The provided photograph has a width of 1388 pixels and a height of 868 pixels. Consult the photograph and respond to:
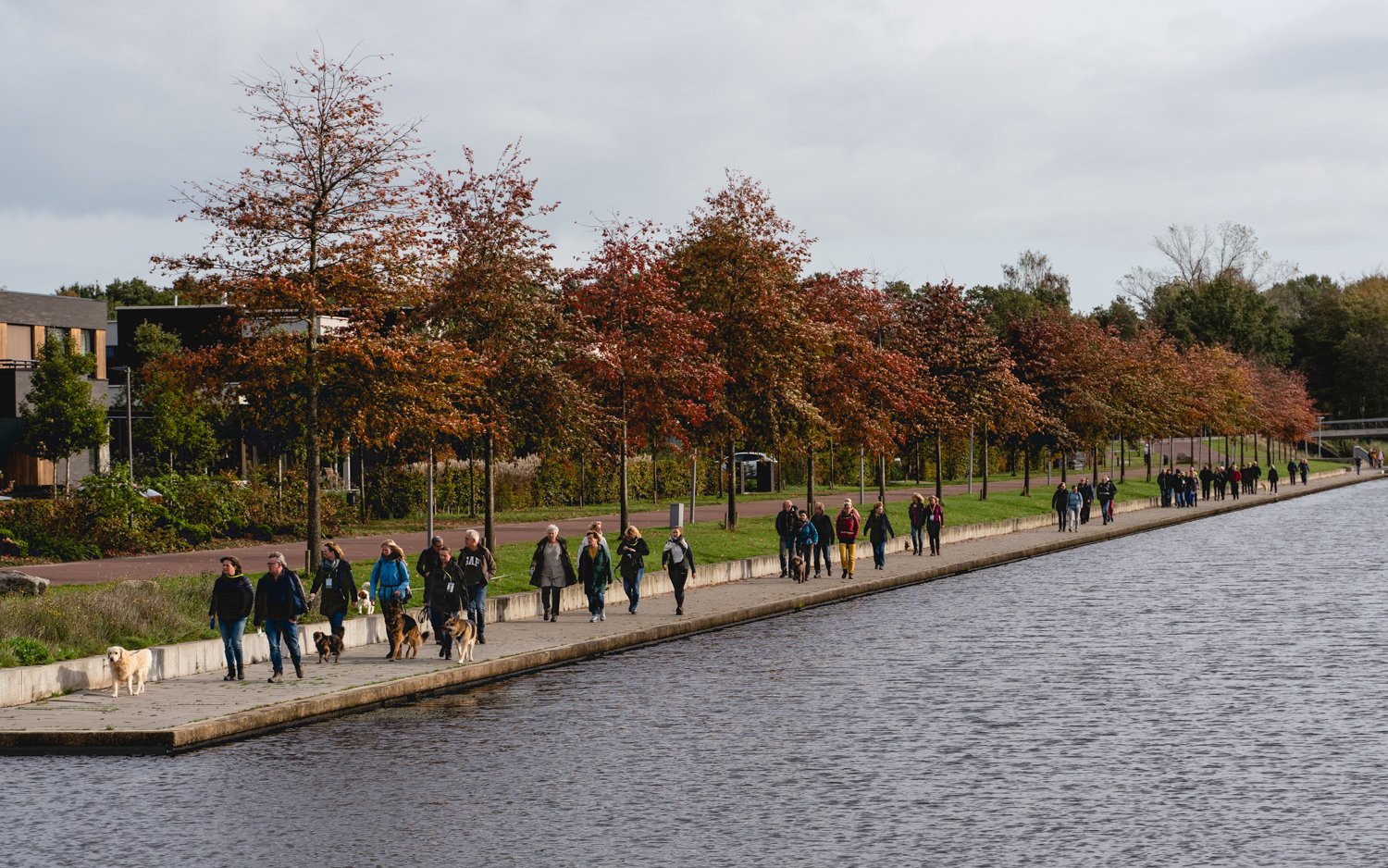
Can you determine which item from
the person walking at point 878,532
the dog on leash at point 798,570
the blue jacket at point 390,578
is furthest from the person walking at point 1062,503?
the blue jacket at point 390,578

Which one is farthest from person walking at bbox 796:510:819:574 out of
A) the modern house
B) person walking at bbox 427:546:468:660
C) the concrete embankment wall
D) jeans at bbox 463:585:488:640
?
the modern house

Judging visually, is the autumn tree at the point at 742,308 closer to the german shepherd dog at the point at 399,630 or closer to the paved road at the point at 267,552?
the paved road at the point at 267,552

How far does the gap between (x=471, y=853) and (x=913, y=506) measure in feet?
88.2

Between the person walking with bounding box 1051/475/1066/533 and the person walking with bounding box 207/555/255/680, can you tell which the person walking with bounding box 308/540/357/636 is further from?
the person walking with bounding box 1051/475/1066/533

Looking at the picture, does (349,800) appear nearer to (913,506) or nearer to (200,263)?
(200,263)

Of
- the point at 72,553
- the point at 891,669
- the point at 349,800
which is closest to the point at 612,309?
the point at 72,553

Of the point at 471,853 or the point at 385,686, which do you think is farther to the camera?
the point at 385,686

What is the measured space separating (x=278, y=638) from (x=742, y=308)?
64.6 ft

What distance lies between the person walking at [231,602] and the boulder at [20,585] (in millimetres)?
5125

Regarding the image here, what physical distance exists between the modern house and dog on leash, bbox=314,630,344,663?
37.6m

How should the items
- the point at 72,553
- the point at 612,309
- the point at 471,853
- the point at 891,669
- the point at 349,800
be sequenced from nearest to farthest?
the point at 471,853 < the point at 349,800 < the point at 891,669 < the point at 72,553 < the point at 612,309

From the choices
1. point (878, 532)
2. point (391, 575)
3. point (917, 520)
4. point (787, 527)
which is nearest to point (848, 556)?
point (787, 527)

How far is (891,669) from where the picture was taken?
675 inches

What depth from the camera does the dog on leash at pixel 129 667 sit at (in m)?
14.9
